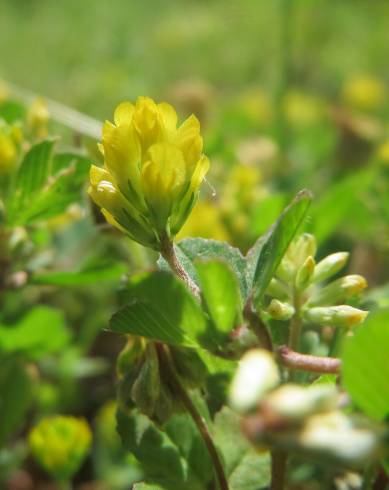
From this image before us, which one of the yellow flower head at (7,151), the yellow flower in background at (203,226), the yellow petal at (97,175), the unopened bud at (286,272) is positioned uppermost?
the yellow petal at (97,175)

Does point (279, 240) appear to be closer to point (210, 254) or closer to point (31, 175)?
point (210, 254)

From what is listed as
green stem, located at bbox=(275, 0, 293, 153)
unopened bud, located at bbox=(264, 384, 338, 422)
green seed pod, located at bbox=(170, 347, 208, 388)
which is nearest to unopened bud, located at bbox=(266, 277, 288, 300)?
green seed pod, located at bbox=(170, 347, 208, 388)

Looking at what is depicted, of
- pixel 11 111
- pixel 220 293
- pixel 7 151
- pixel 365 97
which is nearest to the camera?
pixel 220 293

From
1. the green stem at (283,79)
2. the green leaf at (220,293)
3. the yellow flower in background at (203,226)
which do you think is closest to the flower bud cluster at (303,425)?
the green leaf at (220,293)

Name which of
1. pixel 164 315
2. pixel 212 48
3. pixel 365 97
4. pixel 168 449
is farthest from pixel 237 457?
pixel 212 48

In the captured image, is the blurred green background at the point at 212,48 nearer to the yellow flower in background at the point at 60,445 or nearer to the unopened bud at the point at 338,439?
the yellow flower in background at the point at 60,445

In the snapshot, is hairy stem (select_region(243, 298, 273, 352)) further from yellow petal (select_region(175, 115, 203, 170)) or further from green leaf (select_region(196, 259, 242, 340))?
yellow petal (select_region(175, 115, 203, 170))
